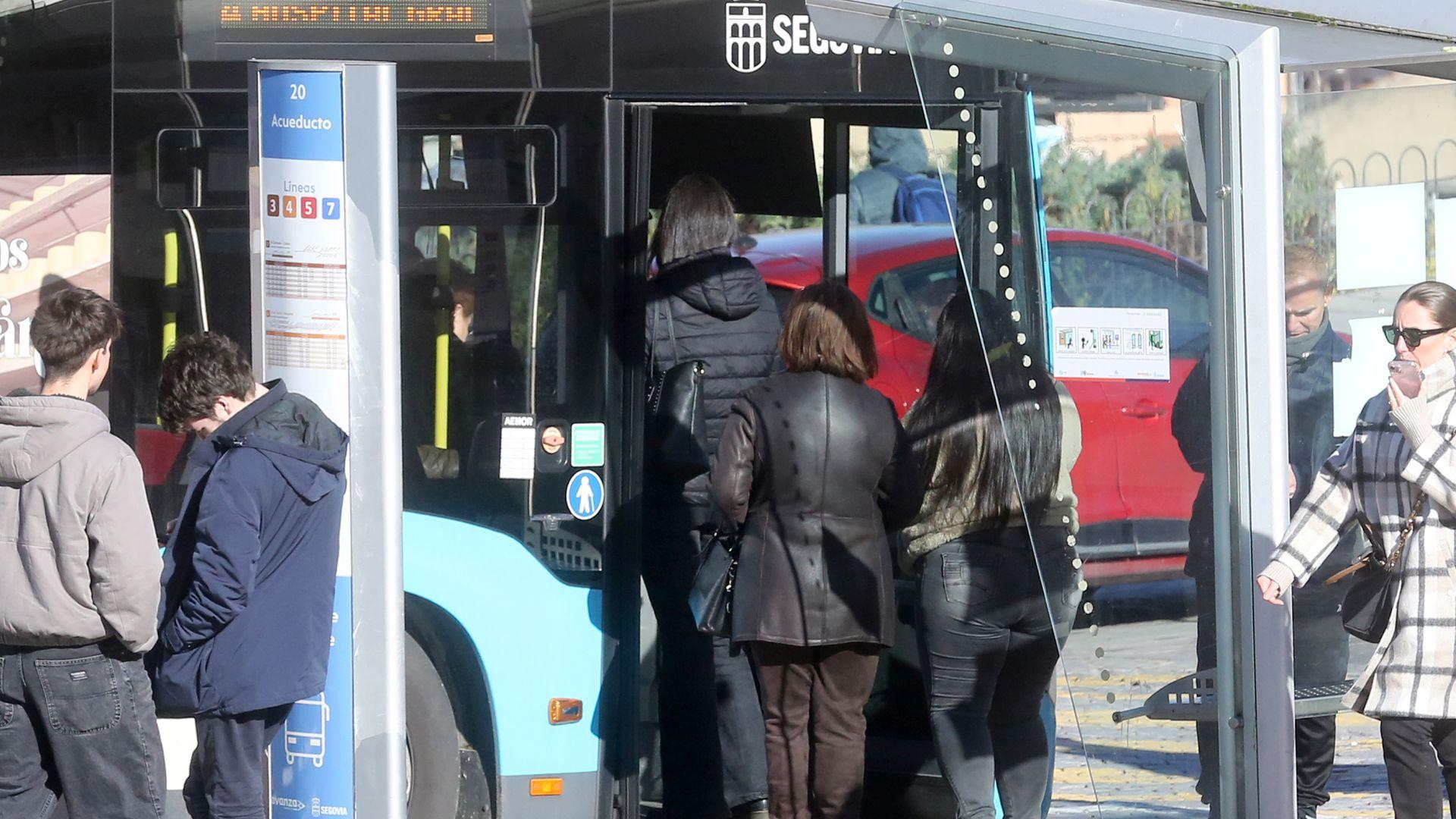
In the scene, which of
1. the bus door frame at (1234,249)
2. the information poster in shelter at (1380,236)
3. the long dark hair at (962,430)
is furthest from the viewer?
the long dark hair at (962,430)

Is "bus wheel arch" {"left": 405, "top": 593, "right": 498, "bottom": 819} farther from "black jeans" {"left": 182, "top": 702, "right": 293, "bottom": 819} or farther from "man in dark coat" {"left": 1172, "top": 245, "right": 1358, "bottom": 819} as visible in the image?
"man in dark coat" {"left": 1172, "top": 245, "right": 1358, "bottom": 819}

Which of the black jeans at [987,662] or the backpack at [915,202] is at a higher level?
the backpack at [915,202]

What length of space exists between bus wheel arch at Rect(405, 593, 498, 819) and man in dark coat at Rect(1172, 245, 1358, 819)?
1985mm

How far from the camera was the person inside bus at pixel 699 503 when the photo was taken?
4.45 metres

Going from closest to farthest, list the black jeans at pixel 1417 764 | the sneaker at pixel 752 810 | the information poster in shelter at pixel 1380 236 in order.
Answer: the information poster in shelter at pixel 1380 236 < the black jeans at pixel 1417 764 < the sneaker at pixel 752 810

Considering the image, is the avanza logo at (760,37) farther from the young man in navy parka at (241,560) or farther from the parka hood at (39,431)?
the parka hood at (39,431)

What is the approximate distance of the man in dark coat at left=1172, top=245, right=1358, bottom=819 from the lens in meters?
3.09

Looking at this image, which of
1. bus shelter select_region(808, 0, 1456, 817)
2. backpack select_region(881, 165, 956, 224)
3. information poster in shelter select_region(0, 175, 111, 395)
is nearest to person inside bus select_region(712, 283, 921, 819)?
bus shelter select_region(808, 0, 1456, 817)

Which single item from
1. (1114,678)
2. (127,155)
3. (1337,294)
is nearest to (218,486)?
(127,155)

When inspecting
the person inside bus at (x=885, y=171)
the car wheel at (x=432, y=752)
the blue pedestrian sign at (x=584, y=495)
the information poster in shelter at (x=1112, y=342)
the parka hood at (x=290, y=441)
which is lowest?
the car wheel at (x=432, y=752)

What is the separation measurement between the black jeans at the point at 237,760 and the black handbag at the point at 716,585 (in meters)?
1.10

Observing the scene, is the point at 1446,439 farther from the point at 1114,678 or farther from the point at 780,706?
the point at 780,706

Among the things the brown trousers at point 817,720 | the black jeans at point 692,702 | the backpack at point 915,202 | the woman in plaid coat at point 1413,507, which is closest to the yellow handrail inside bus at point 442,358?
the black jeans at point 692,702

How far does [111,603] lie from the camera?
3350 millimetres
